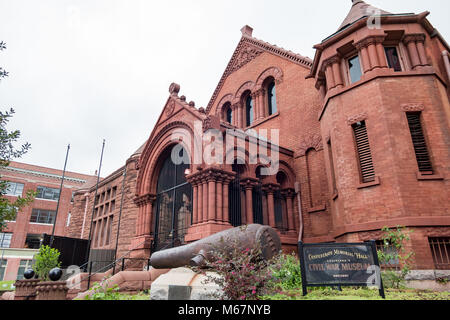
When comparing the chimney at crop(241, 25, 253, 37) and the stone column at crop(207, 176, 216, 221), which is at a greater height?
the chimney at crop(241, 25, 253, 37)

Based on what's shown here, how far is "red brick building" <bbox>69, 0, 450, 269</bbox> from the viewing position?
9.43 meters

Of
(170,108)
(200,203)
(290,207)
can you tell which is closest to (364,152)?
(290,207)

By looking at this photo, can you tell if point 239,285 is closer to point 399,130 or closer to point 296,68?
point 399,130

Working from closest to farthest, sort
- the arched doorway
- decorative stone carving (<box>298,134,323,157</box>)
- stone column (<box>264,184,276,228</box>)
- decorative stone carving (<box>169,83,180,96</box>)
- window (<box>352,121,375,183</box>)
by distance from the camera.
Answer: window (<box>352,121,375,183</box>) < stone column (<box>264,184,276,228</box>) < the arched doorway < decorative stone carving (<box>298,134,323,157</box>) < decorative stone carving (<box>169,83,180,96</box>)

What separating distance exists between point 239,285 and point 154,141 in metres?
11.4

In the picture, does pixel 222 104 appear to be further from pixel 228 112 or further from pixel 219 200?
pixel 219 200

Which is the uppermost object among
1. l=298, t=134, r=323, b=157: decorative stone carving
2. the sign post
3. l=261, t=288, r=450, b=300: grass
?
l=298, t=134, r=323, b=157: decorative stone carving

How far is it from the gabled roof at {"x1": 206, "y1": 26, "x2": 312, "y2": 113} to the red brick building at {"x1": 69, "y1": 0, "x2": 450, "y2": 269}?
201 millimetres

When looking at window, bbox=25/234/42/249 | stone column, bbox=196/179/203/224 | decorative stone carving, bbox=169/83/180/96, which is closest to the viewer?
stone column, bbox=196/179/203/224

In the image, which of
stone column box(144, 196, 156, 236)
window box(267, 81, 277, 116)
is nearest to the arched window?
window box(267, 81, 277, 116)

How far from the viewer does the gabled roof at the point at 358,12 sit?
12005 millimetres

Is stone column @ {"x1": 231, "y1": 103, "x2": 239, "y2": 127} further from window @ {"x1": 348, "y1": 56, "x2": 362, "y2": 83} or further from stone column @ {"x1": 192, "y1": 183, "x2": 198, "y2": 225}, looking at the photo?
stone column @ {"x1": 192, "y1": 183, "x2": 198, "y2": 225}
